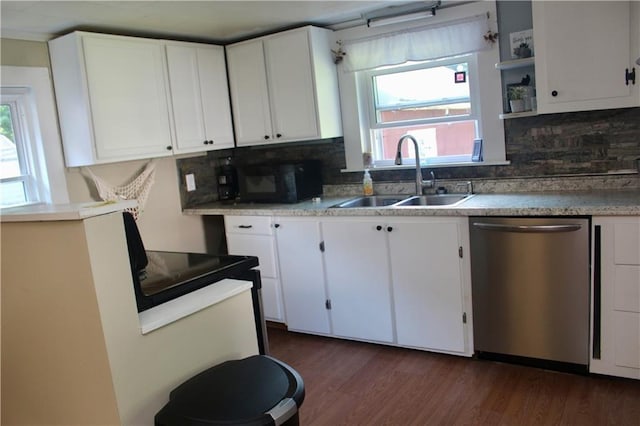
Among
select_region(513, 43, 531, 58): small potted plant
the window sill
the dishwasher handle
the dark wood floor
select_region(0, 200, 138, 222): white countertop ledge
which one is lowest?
the dark wood floor

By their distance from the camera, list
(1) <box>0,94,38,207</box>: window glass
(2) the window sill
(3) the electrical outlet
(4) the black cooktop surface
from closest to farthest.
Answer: (4) the black cooktop surface
(1) <box>0,94,38,207</box>: window glass
(2) the window sill
(3) the electrical outlet

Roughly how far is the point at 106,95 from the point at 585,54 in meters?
2.65

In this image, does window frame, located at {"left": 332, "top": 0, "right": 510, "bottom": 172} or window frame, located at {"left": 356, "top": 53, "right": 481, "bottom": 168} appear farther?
window frame, located at {"left": 356, "top": 53, "right": 481, "bottom": 168}

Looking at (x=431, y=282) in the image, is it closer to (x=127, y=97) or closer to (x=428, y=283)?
(x=428, y=283)

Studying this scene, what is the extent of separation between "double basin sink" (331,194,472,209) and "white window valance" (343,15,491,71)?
88cm

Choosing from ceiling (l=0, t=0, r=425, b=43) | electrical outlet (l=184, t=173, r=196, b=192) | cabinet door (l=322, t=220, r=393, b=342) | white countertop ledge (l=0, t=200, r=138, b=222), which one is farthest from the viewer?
electrical outlet (l=184, t=173, r=196, b=192)

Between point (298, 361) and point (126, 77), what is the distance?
2.02m

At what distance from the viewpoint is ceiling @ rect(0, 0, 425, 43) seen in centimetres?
270

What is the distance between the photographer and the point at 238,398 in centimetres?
154

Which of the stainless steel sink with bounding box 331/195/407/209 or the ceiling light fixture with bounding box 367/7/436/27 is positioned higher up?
the ceiling light fixture with bounding box 367/7/436/27

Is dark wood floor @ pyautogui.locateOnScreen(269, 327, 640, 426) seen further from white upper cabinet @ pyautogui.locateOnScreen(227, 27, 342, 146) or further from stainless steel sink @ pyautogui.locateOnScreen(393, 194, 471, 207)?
white upper cabinet @ pyautogui.locateOnScreen(227, 27, 342, 146)

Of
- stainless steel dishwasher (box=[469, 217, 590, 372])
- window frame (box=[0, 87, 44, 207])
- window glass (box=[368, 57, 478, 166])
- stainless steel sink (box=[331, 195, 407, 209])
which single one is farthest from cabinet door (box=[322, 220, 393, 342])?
window frame (box=[0, 87, 44, 207])

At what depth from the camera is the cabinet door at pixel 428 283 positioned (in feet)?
9.72

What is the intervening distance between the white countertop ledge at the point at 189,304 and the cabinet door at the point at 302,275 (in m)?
1.45
